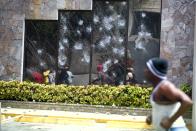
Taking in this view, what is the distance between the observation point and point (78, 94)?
55.8 feet

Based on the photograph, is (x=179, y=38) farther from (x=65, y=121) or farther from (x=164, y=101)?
(x=164, y=101)

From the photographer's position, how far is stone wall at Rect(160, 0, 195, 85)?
17.2 meters

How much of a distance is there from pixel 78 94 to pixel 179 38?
415 cm

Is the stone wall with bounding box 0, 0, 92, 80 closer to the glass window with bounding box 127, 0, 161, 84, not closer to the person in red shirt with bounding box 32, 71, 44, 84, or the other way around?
the person in red shirt with bounding box 32, 71, 44, 84

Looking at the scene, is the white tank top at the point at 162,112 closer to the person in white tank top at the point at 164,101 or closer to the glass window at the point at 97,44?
the person in white tank top at the point at 164,101

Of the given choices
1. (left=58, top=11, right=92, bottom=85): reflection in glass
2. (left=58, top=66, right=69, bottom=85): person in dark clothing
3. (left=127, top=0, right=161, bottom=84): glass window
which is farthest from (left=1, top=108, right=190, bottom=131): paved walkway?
(left=127, top=0, right=161, bottom=84): glass window

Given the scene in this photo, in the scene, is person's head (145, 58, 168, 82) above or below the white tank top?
above

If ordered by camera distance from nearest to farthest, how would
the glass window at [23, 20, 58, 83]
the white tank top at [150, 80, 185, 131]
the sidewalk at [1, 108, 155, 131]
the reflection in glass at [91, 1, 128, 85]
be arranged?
the white tank top at [150, 80, 185, 131]
the sidewalk at [1, 108, 155, 131]
the reflection in glass at [91, 1, 128, 85]
the glass window at [23, 20, 58, 83]

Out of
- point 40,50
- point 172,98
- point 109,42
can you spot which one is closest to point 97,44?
point 109,42

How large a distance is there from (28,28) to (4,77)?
214cm

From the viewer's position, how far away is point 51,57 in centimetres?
1884

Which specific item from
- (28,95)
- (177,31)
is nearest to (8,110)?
(28,95)

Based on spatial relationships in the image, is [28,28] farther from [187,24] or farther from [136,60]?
[187,24]

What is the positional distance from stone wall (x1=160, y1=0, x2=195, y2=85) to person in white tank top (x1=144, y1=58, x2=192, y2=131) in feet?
40.8
